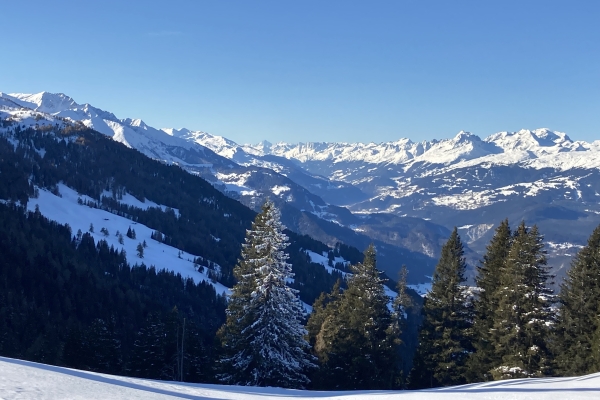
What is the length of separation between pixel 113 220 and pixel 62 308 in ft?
313

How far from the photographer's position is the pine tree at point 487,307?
2894 cm

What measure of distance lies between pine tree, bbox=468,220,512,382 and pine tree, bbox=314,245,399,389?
207 inches

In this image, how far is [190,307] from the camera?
11831 cm

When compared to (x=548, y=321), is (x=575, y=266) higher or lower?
higher

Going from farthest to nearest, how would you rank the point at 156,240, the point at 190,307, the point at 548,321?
the point at 156,240, the point at 190,307, the point at 548,321

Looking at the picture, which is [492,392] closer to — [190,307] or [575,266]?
[575,266]

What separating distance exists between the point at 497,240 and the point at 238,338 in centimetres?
1943

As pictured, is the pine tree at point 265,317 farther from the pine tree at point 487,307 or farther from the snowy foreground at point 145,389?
the pine tree at point 487,307

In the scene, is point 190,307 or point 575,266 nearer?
point 575,266

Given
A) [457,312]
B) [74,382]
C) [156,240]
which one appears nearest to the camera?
[74,382]

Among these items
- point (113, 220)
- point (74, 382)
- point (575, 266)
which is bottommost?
point (74, 382)

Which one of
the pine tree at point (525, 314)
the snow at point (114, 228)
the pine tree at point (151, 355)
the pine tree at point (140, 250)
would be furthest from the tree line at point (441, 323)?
the pine tree at point (140, 250)

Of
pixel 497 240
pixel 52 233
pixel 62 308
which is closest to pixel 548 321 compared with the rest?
pixel 497 240

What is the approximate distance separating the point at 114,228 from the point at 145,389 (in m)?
165
